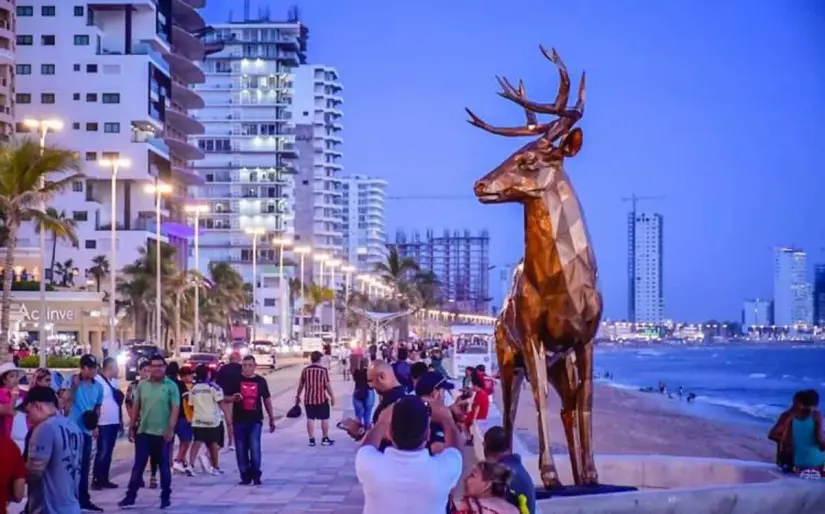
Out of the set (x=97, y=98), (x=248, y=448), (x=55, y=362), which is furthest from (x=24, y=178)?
(x=97, y=98)

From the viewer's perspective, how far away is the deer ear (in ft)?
33.6

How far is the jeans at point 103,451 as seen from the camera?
14477 millimetres

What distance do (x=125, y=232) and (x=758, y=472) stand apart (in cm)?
6857

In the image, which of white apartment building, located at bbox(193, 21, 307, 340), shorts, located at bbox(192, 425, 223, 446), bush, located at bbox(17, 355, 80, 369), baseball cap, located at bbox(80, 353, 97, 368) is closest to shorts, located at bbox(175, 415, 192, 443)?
shorts, located at bbox(192, 425, 223, 446)

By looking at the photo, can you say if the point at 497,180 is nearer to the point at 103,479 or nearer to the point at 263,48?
the point at 103,479

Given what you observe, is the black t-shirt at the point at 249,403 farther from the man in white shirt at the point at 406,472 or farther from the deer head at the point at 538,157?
the man in white shirt at the point at 406,472

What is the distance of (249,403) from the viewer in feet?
51.0

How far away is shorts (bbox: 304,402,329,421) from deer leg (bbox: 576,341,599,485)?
32.4 feet

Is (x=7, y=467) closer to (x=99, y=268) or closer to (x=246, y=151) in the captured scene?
(x=99, y=268)

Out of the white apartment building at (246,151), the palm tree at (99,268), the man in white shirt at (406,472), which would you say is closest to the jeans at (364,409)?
the man in white shirt at (406,472)

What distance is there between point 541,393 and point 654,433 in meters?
27.2

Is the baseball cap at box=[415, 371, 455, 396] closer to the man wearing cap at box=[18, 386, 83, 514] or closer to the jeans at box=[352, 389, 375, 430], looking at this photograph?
the man wearing cap at box=[18, 386, 83, 514]

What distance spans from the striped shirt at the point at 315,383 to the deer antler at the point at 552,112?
9.93 metres

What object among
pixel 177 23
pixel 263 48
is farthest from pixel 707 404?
pixel 263 48
